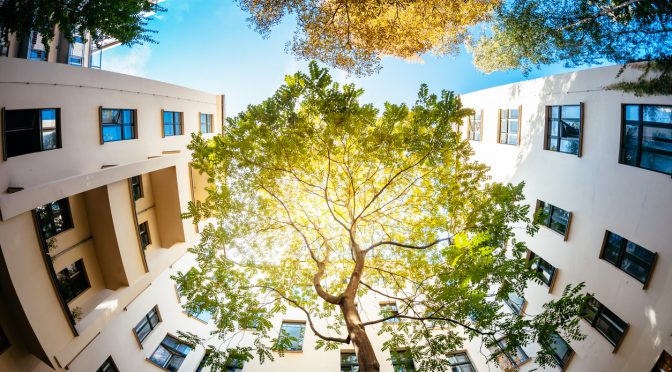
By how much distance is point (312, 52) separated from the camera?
40.2ft

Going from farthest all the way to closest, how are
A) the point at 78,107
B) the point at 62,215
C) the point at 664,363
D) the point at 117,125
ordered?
the point at 117,125 < the point at 62,215 < the point at 78,107 < the point at 664,363

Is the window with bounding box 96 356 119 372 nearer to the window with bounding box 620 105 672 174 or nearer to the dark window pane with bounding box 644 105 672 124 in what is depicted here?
the window with bounding box 620 105 672 174

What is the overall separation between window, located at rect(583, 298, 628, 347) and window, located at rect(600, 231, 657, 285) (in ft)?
5.57

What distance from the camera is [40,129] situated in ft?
28.0

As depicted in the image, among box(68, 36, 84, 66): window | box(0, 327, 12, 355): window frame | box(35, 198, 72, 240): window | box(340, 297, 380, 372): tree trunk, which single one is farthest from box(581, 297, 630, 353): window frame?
box(68, 36, 84, 66): window

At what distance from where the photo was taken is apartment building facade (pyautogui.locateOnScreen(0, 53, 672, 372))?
8.00 metres

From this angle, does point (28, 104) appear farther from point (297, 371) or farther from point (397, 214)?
point (297, 371)

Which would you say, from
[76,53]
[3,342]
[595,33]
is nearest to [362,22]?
[595,33]

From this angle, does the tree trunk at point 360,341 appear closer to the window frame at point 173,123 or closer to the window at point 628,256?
the window at point 628,256

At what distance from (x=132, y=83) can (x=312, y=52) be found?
26.3 ft

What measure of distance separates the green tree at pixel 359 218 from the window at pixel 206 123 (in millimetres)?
8859

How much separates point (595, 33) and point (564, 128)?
415cm

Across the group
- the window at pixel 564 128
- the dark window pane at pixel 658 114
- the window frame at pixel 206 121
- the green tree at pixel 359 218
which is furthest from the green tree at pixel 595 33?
the window frame at pixel 206 121

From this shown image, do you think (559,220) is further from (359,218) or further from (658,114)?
(359,218)
